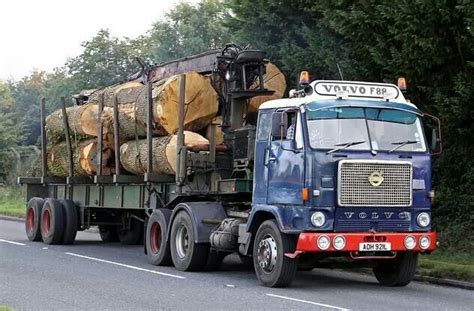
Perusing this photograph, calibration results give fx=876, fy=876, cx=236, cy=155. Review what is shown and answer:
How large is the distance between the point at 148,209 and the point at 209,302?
601 centimetres

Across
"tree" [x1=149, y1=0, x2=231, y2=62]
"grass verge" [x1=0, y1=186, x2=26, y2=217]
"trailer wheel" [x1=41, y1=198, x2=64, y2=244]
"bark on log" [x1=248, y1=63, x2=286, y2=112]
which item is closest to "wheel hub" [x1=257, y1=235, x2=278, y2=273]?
"bark on log" [x1=248, y1=63, x2=286, y2=112]

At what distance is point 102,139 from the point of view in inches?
713

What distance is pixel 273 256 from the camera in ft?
39.8

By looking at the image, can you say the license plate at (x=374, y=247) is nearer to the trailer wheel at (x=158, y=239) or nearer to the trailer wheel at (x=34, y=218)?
the trailer wheel at (x=158, y=239)

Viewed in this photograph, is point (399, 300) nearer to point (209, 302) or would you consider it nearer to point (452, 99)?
point (209, 302)

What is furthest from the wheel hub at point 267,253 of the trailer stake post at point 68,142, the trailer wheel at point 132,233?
the trailer stake post at point 68,142

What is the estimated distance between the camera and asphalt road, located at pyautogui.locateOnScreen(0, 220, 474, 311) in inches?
409

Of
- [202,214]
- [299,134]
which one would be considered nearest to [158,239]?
[202,214]

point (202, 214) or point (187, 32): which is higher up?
point (187, 32)

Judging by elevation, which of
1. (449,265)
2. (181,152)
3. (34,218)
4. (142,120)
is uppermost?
(142,120)

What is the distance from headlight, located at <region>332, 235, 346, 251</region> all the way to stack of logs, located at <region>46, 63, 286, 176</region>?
165 inches

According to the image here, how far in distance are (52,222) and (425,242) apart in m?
10.1

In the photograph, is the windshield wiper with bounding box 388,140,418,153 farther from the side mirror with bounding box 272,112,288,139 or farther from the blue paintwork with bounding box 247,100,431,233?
the side mirror with bounding box 272,112,288,139

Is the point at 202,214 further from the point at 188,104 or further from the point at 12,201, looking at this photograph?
the point at 12,201
